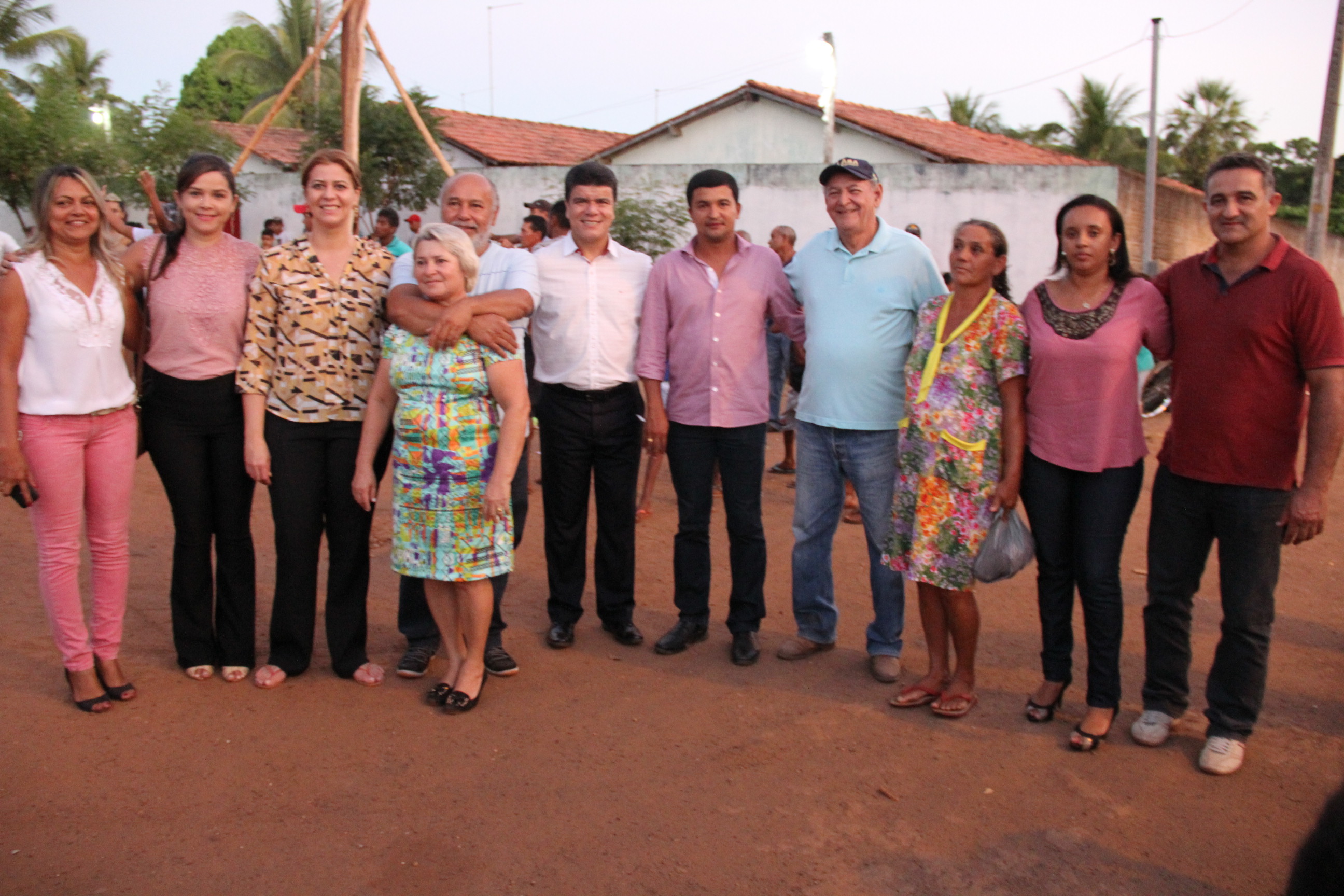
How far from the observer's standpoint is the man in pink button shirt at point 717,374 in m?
4.52

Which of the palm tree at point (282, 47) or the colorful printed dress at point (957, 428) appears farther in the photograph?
the palm tree at point (282, 47)

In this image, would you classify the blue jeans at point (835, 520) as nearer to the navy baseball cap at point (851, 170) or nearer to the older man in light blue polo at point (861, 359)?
the older man in light blue polo at point (861, 359)

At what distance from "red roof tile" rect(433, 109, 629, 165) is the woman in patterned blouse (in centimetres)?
1715

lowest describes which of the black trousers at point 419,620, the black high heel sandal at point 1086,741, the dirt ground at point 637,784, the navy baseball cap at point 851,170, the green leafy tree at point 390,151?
the dirt ground at point 637,784

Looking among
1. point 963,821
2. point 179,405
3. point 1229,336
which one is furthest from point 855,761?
point 179,405

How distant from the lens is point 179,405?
4102mm

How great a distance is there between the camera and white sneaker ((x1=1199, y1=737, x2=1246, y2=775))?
3.63m

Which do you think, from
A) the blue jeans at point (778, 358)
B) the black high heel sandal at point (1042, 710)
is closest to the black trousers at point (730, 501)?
the black high heel sandal at point (1042, 710)

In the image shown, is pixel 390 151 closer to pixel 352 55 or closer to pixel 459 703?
pixel 352 55

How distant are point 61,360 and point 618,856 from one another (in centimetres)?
272

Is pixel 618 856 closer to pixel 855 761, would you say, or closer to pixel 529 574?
pixel 855 761

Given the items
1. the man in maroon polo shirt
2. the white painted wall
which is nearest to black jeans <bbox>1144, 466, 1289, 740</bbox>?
the man in maroon polo shirt

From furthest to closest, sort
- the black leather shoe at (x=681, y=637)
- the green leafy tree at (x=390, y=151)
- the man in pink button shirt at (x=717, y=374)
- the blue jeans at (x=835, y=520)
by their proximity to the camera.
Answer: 1. the green leafy tree at (x=390, y=151)
2. the black leather shoe at (x=681, y=637)
3. the man in pink button shirt at (x=717, y=374)
4. the blue jeans at (x=835, y=520)

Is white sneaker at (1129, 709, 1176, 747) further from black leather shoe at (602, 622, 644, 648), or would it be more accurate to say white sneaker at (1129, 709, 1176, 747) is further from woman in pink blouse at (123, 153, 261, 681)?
woman in pink blouse at (123, 153, 261, 681)
